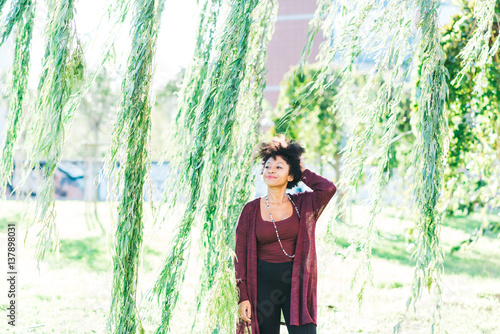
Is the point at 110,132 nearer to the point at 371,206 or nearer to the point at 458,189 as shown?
the point at 371,206

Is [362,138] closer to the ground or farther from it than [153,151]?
farther from it

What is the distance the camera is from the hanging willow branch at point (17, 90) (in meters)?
2.71

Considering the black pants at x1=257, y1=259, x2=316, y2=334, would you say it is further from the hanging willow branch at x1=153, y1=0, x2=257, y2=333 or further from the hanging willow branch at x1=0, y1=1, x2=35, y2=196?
the hanging willow branch at x1=0, y1=1, x2=35, y2=196

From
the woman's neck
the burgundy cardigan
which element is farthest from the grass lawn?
the woman's neck

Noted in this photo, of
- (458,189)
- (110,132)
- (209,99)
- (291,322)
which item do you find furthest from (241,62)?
(458,189)

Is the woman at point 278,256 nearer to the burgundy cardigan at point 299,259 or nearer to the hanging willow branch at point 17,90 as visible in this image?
the burgundy cardigan at point 299,259

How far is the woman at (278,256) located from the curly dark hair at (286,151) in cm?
5

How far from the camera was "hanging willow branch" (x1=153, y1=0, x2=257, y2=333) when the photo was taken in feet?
7.80

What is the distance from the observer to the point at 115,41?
8.21 feet

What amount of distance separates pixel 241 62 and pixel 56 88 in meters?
0.82

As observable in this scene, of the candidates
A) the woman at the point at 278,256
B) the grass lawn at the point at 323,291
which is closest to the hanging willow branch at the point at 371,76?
the grass lawn at the point at 323,291

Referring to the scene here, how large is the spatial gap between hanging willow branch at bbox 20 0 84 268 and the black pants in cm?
101

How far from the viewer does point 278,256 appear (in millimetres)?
2717

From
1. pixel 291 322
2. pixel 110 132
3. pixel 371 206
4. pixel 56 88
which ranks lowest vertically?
pixel 291 322
